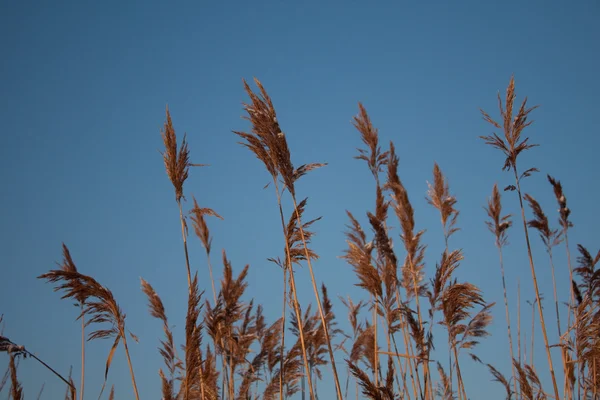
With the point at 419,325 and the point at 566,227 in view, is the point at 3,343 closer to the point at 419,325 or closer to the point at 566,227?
the point at 419,325

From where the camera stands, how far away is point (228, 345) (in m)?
6.16

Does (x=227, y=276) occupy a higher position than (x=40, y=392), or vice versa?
(x=227, y=276)

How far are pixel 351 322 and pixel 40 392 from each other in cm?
555

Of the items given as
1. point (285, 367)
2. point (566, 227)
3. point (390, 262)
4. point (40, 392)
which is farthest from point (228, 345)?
point (566, 227)

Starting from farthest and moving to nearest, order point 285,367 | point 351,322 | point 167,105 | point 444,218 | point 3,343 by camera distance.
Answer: point 351,322, point 444,218, point 285,367, point 167,105, point 3,343

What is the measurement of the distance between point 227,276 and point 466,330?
2.73 metres

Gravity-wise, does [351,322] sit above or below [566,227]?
below

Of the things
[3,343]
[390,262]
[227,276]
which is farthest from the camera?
[227,276]

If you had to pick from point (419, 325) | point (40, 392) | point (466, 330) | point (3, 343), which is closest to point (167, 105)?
point (3, 343)

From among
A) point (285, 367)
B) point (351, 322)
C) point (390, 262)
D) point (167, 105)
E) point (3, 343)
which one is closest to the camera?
point (3, 343)

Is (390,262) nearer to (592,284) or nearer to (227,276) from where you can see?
(227,276)

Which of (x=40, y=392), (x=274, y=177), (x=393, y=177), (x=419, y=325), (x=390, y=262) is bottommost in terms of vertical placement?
(x=40, y=392)

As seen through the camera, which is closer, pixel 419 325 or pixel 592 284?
pixel 419 325

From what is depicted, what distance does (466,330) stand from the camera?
550 centimetres
